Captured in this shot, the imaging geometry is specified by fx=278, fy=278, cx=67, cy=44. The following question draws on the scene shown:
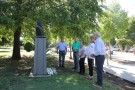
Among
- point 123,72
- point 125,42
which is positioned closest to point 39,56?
point 123,72

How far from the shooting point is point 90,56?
437 inches

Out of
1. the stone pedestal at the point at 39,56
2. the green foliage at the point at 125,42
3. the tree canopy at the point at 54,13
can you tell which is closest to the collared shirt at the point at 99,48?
the stone pedestal at the point at 39,56

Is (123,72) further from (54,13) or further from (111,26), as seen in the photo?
(111,26)

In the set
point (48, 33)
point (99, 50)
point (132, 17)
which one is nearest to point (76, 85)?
point (99, 50)

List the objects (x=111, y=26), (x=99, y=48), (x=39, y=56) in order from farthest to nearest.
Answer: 1. (x=111, y=26)
2. (x=39, y=56)
3. (x=99, y=48)

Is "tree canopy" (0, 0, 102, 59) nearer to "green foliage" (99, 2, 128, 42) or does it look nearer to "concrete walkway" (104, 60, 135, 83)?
"concrete walkway" (104, 60, 135, 83)

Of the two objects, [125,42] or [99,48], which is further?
[125,42]

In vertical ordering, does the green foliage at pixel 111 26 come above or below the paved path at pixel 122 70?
above

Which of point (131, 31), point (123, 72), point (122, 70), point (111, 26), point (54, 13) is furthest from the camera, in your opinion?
point (131, 31)

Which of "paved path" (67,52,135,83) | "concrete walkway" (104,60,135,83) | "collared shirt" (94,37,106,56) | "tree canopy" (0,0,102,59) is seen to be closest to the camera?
"collared shirt" (94,37,106,56)

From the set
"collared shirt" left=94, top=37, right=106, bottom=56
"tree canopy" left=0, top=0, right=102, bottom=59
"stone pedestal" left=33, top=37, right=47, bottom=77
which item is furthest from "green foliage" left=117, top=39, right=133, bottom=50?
"collared shirt" left=94, top=37, right=106, bottom=56

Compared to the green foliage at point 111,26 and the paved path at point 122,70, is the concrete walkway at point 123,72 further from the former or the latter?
the green foliage at point 111,26

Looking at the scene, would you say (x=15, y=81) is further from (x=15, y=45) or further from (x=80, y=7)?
(x=15, y=45)

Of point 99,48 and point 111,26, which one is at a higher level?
point 111,26
